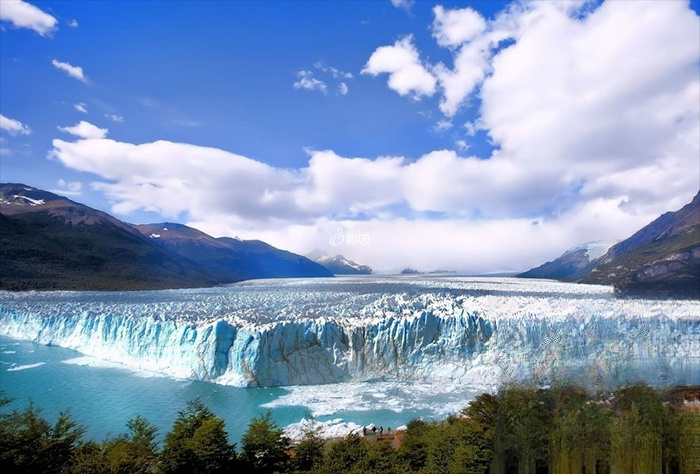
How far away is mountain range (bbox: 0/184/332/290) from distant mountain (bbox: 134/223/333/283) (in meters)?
0.29

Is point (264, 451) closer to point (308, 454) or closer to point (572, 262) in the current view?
point (308, 454)

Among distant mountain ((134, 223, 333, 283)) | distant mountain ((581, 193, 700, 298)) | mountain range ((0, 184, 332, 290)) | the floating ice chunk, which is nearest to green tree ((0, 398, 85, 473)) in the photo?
the floating ice chunk

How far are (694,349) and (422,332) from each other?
16.5 m

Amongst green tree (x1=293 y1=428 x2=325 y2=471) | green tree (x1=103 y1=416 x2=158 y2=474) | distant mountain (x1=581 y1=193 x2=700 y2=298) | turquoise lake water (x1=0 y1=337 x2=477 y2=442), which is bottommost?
turquoise lake water (x1=0 y1=337 x2=477 y2=442)

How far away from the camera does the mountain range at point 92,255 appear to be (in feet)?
191

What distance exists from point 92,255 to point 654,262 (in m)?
90.7

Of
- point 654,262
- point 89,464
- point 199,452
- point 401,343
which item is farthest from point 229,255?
point 89,464

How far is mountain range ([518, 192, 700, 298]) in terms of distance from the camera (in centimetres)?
5512

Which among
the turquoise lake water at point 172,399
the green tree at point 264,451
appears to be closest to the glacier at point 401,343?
the turquoise lake water at point 172,399

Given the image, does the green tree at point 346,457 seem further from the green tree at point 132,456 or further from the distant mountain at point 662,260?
the distant mountain at point 662,260

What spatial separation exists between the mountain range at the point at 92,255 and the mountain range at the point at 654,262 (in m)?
67.1

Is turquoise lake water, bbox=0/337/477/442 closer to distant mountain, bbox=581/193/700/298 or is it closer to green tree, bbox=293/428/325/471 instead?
green tree, bbox=293/428/325/471

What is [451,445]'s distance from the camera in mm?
11938

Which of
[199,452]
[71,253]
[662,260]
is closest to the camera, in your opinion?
[199,452]
